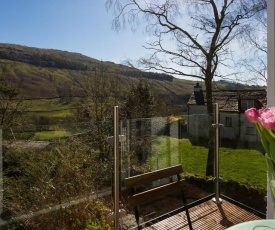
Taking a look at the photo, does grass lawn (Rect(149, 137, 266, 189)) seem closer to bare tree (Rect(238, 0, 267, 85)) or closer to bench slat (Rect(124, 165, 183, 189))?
bench slat (Rect(124, 165, 183, 189))

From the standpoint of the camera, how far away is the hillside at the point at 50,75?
462 cm

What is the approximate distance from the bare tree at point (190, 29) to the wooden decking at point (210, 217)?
3292 millimetres

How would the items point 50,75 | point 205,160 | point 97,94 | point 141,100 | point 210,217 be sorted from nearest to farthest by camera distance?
point 210,217 < point 205,160 < point 50,75 < point 141,100 < point 97,94

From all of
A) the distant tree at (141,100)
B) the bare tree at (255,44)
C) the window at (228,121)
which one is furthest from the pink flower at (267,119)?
the distant tree at (141,100)

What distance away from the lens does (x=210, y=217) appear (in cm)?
265

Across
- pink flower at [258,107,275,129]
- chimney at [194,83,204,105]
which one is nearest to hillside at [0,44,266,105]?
chimney at [194,83,204,105]

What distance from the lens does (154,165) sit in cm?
283

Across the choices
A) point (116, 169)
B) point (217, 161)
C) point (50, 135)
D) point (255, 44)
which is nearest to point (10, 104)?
point (50, 135)

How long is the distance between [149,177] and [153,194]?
0.14 m

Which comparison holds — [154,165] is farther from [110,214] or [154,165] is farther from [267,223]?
[267,223]

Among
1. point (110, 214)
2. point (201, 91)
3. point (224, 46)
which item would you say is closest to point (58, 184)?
point (110, 214)

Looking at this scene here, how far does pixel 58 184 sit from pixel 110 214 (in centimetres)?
48

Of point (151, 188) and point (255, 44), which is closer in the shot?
point (151, 188)

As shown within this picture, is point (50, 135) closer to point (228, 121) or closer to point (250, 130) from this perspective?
point (228, 121)
